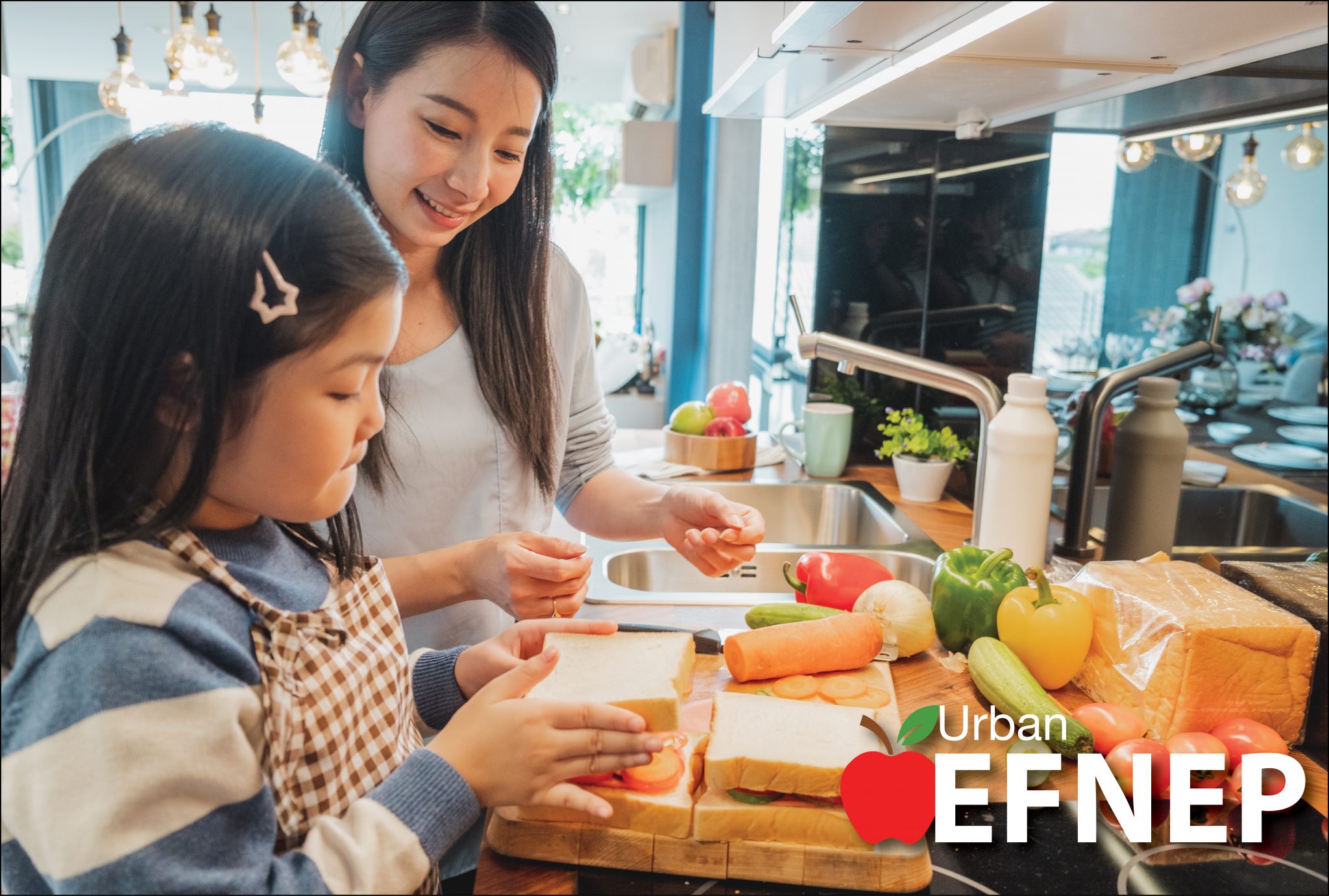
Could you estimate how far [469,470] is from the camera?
4.09ft

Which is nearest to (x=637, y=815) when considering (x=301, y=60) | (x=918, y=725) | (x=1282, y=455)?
(x=918, y=725)

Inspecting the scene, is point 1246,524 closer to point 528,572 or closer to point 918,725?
point 918,725

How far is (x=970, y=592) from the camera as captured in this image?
1167 millimetres

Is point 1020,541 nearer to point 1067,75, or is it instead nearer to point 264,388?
point 1067,75

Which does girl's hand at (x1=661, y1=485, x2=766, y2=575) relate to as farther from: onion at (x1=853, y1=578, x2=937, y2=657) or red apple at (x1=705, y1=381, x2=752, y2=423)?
red apple at (x1=705, y1=381, x2=752, y2=423)

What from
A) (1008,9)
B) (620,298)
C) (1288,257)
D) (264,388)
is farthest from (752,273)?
(620,298)

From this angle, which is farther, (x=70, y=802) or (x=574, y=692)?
(x=574, y=692)

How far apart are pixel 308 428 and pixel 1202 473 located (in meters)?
1.42

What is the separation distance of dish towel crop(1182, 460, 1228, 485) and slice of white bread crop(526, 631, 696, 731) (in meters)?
0.97

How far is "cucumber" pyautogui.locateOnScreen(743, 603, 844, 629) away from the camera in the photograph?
1.20 meters

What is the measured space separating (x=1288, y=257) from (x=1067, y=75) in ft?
1.24

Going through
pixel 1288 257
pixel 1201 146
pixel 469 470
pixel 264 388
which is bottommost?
pixel 469 470

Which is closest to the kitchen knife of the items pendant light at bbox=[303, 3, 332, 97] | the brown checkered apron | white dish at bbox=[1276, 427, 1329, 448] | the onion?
the onion

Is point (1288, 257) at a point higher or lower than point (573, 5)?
lower
